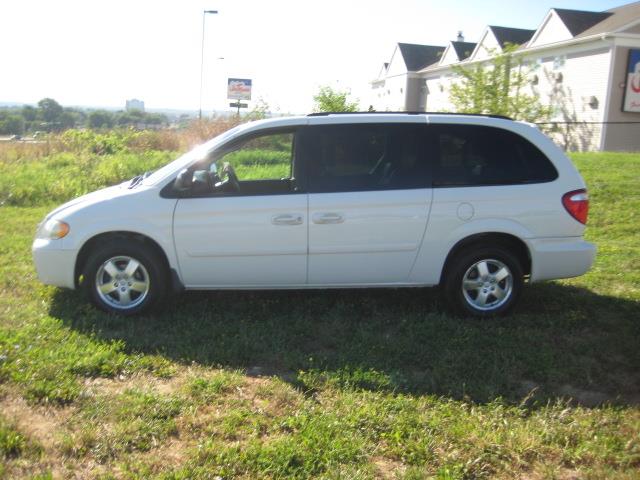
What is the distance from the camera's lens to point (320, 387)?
418cm

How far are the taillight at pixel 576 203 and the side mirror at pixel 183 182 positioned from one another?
3262 mm

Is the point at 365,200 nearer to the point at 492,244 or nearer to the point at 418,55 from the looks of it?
the point at 492,244

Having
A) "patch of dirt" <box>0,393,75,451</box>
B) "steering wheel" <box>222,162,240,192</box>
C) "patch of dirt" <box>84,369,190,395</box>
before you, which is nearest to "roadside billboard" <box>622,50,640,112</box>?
"steering wheel" <box>222,162,240,192</box>

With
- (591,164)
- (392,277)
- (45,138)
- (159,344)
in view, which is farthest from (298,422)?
(45,138)

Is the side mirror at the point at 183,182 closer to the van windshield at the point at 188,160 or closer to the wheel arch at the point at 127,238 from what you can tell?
the van windshield at the point at 188,160

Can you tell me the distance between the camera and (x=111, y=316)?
5355mm

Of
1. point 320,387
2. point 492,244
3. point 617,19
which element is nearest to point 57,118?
point 617,19

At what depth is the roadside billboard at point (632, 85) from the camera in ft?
78.3

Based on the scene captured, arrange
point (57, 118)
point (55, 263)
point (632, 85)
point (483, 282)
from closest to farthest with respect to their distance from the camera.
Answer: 1. point (55, 263)
2. point (483, 282)
3. point (632, 85)
4. point (57, 118)

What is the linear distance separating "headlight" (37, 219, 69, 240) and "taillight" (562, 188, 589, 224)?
437cm

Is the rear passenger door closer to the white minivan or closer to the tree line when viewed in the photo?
the white minivan

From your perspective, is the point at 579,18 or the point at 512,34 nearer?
the point at 579,18

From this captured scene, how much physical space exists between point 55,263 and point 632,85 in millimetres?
24433

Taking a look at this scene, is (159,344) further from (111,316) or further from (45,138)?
(45,138)
